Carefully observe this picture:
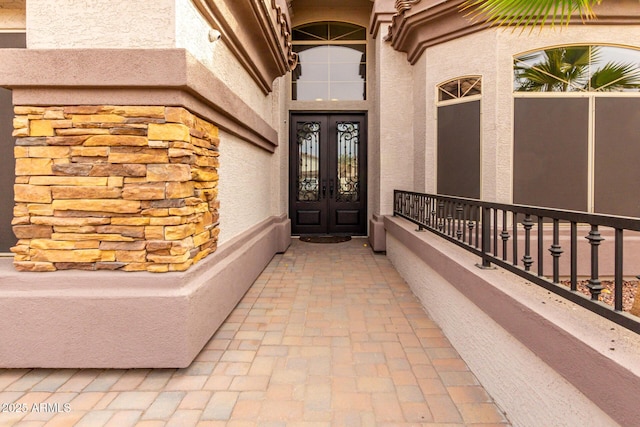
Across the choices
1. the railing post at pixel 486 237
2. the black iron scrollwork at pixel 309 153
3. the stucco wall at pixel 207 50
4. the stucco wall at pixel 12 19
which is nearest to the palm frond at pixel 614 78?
the railing post at pixel 486 237

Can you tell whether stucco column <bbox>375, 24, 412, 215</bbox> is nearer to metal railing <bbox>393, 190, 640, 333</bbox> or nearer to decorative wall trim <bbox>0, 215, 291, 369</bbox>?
metal railing <bbox>393, 190, 640, 333</bbox>

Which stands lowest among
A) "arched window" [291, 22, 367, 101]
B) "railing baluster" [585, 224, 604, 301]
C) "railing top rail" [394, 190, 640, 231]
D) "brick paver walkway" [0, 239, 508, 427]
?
"brick paver walkway" [0, 239, 508, 427]

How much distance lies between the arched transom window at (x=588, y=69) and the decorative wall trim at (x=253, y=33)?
3.61 metres

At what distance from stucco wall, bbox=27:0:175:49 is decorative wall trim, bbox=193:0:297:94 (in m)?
0.50

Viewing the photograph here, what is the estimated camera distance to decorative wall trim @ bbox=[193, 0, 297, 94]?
11.5 ft

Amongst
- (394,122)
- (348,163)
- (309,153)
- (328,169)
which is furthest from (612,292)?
(309,153)

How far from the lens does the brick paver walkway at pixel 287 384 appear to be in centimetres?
227

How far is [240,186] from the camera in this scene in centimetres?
470

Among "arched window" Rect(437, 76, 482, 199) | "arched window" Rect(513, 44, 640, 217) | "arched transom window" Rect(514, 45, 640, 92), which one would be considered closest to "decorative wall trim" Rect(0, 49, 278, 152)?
"arched window" Rect(437, 76, 482, 199)

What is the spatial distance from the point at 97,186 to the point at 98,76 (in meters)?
0.80

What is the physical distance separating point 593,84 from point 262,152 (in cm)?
486

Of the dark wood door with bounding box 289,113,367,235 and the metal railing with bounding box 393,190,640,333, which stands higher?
the dark wood door with bounding box 289,113,367,235

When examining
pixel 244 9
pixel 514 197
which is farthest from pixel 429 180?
pixel 244 9

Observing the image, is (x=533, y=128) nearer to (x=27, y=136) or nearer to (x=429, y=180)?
(x=429, y=180)
